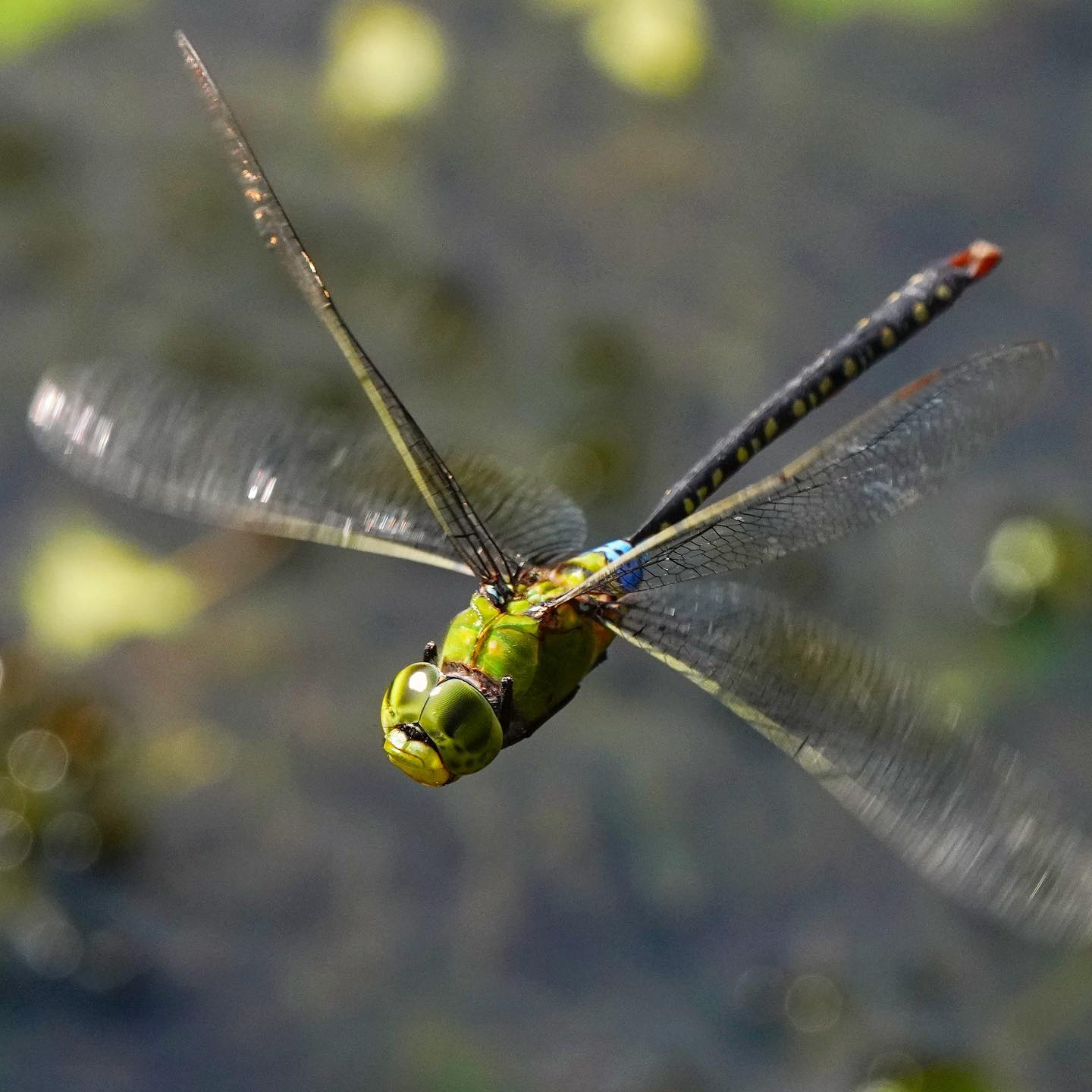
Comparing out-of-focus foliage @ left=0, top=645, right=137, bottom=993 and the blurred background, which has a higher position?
the blurred background

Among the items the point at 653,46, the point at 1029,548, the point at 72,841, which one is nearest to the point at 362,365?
the point at 72,841

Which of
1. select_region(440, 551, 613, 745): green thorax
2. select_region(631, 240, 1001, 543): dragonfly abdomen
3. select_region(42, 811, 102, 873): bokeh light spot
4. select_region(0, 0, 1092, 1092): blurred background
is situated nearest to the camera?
select_region(440, 551, 613, 745): green thorax

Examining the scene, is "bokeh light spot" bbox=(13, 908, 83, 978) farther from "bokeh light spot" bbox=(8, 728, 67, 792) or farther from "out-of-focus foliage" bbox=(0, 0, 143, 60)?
"out-of-focus foliage" bbox=(0, 0, 143, 60)

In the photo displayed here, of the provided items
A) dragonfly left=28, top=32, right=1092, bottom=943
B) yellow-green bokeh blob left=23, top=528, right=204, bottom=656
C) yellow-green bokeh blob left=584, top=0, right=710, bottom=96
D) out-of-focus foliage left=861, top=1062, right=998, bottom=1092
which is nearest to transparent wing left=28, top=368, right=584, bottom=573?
dragonfly left=28, top=32, right=1092, bottom=943

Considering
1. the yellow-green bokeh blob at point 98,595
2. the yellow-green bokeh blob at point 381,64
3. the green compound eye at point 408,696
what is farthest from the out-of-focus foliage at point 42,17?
the green compound eye at point 408,696

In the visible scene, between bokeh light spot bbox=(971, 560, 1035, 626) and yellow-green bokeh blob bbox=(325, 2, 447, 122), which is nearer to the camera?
bokeh light spot bbox=(971, 560, 1035, 626)

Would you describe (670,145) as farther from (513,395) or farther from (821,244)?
(513,395)

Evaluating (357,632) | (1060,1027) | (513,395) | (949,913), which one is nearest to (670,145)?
(513,395)

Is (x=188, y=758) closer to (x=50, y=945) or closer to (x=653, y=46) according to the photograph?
(x=50, y=945)
